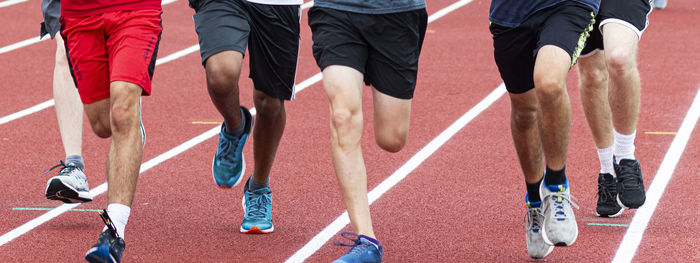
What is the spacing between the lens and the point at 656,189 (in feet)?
22.0

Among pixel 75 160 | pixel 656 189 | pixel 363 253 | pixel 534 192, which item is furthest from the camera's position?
pixel 656 189

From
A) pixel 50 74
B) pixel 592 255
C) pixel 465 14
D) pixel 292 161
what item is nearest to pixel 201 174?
pixel 292 161

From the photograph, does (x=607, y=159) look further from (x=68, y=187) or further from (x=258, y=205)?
(x=68, y=187)

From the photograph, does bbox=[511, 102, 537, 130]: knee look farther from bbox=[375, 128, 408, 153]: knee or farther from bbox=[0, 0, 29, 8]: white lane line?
bbox=[0, 0, 29, 8]: white lane line

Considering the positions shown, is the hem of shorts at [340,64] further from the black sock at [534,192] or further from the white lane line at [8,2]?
the white lane line at [8,2]

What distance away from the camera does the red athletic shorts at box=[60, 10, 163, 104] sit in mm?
5133

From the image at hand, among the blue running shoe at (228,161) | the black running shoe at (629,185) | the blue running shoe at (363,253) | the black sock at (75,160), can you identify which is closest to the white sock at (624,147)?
the black running shoe at (629,185)

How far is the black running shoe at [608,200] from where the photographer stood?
6000 mm

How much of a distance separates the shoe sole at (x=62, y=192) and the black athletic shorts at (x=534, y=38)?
7.92ft

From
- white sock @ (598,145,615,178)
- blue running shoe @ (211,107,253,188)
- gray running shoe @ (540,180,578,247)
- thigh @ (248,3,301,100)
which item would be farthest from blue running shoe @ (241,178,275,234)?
white sock @ (598,145,615,178)

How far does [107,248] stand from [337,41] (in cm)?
138

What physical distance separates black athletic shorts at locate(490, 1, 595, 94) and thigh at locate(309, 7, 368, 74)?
0.78 m

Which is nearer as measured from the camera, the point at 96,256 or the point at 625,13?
the point at 96,256

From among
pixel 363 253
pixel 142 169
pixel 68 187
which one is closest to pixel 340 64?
pixel 363 253
